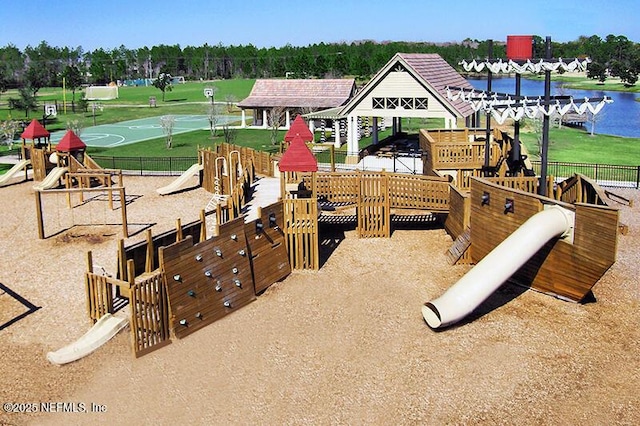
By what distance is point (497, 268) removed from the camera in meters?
13.5

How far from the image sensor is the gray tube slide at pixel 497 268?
13.0 m

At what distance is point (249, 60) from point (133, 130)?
334 feet

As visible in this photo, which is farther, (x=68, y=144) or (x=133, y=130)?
(x=133, y=130)

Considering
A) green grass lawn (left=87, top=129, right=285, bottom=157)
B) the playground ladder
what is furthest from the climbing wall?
green grass lawn (left=87, top=129, right=285, bottom=157)

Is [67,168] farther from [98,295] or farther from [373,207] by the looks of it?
[98,295]

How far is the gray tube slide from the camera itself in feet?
42.6

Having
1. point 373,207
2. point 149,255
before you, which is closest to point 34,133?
point 373,207

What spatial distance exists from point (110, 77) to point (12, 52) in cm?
4718

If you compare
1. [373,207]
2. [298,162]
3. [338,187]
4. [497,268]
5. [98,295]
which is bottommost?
[98,295]

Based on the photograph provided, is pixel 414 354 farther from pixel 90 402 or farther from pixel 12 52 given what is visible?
pixel 12 52

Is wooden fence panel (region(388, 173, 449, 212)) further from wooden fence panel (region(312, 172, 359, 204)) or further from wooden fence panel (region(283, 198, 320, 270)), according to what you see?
wooden fence panel (region(283, 198, 320, 270))

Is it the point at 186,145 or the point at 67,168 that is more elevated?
the point at 67,168

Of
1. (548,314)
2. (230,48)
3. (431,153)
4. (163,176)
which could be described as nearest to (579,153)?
(431,153)

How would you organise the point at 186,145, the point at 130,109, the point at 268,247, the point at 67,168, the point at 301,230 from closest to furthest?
the point at 268,247 < the point at 301,230 < the point at 67,168 < the point at 186,145 < the point at 130,109
